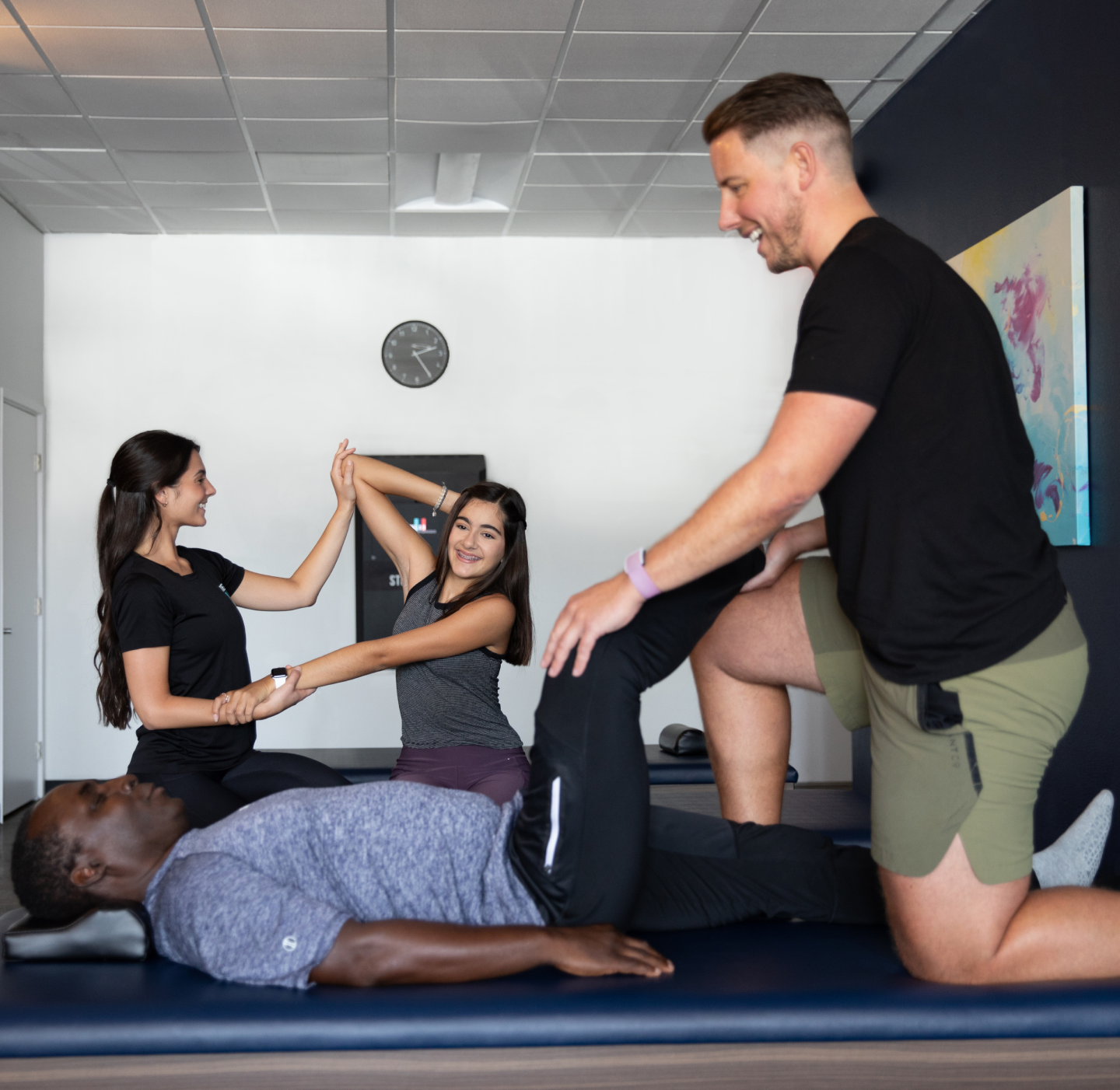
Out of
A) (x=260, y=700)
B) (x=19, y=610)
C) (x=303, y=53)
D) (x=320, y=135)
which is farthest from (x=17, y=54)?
(x=260, y=700)

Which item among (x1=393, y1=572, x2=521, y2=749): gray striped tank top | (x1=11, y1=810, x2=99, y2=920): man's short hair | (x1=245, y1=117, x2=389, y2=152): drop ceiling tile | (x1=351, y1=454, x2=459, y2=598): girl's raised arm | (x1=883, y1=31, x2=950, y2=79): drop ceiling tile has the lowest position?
(x1=11, y1=810, x2=99, y2=920): man's short hair

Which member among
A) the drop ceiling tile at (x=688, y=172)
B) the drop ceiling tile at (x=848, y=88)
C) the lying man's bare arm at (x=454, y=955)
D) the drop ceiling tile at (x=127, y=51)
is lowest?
the lying man's bare arm at (x=454, y=955)

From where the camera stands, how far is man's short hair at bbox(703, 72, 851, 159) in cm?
141

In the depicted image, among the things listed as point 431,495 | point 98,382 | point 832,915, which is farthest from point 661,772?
point 98,382

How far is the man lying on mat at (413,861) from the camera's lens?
1336mm

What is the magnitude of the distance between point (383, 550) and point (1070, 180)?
3.45m

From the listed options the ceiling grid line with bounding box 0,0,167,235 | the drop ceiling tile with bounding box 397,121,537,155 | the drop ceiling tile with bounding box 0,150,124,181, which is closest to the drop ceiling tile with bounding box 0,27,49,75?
the ceiling grid line with bounding box 0,0,167,235

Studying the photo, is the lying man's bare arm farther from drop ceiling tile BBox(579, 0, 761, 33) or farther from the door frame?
the door frame

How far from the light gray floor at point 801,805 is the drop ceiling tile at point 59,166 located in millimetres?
2805

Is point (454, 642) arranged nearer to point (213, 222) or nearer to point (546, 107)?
point (546, 107)

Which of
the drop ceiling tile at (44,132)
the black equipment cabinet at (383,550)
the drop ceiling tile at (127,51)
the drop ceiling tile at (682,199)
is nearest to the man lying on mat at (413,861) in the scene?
the drop ceiling tile at (127,51)

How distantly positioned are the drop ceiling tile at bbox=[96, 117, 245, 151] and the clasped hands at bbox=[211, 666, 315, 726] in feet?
9.12

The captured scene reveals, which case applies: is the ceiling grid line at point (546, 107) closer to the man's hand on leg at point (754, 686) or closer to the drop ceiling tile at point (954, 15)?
the drop ceiling tile at point (954, 15)

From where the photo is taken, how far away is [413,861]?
1435 mm
